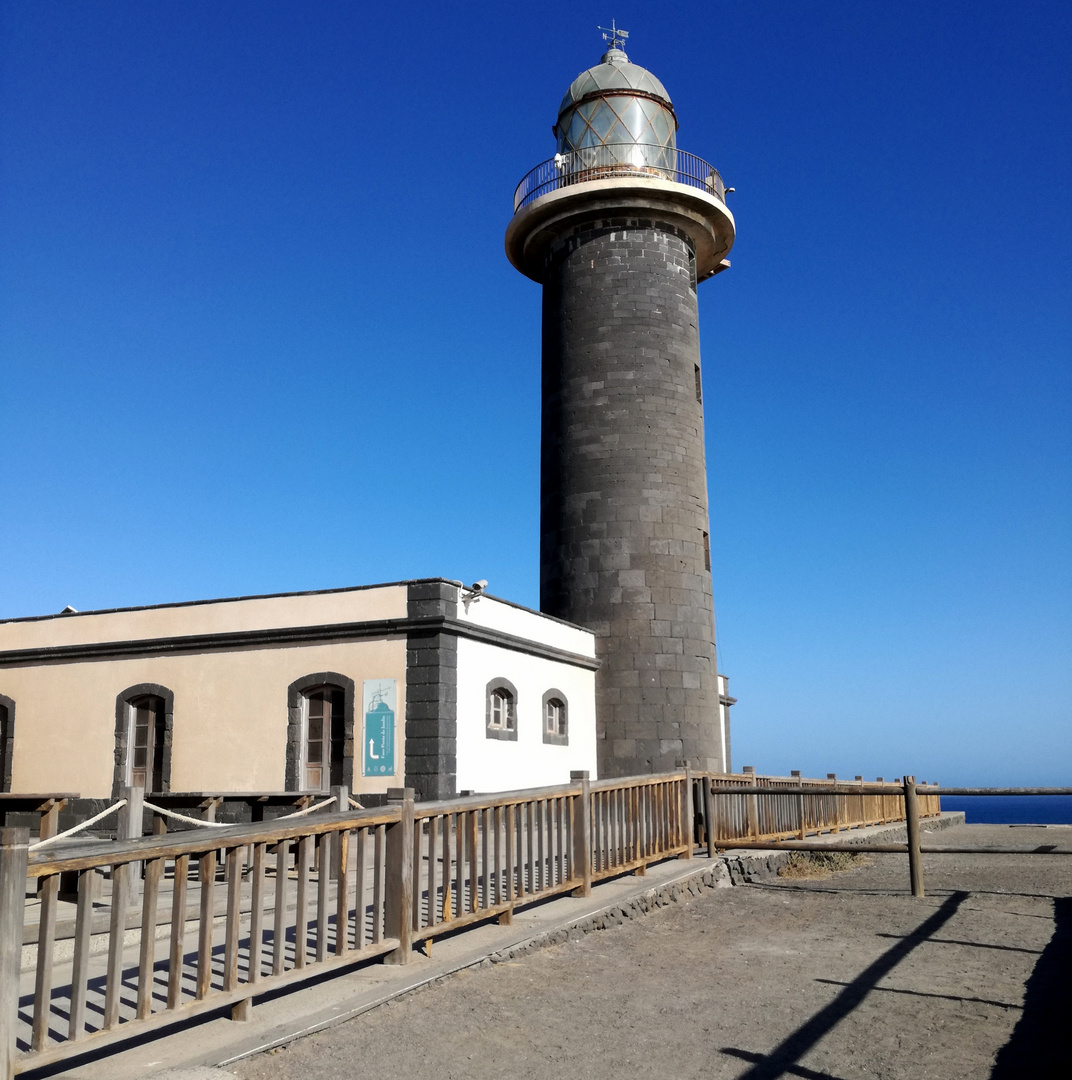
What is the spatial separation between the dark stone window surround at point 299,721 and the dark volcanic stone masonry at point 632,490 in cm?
479

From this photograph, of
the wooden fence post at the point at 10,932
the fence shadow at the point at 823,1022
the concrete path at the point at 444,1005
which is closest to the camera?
the wooden fence post at the point at 10,932

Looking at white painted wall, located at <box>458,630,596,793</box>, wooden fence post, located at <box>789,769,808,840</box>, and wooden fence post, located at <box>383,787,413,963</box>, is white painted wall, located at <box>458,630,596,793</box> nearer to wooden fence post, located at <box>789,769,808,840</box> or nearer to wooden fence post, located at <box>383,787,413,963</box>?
wooden fence post, located at <box>789,769,808,840</box>

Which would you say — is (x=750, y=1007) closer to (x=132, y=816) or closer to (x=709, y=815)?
(x=132, y=816)

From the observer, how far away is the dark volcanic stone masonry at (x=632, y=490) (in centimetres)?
1655

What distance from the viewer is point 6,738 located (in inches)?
631

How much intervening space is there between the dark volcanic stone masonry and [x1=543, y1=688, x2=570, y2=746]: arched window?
1164 millimetres

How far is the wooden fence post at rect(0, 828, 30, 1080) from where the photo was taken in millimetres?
3587

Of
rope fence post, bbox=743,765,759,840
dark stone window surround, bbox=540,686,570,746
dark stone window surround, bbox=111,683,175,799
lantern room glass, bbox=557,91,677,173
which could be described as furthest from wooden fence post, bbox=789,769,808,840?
lantern room glass, bbox=557,91,677,173

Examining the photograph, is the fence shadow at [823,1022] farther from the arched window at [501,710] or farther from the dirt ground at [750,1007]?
A: the arched window at [501,710]

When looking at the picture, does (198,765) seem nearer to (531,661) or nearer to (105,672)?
(105,672)

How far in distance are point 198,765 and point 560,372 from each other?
856 centimetres

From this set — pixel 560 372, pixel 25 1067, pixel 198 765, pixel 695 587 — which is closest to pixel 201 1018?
pixel 25 1067

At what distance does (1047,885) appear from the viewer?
10523mm

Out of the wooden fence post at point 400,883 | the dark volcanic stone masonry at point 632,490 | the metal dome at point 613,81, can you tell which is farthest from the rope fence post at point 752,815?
the metal dome at point 613,81
